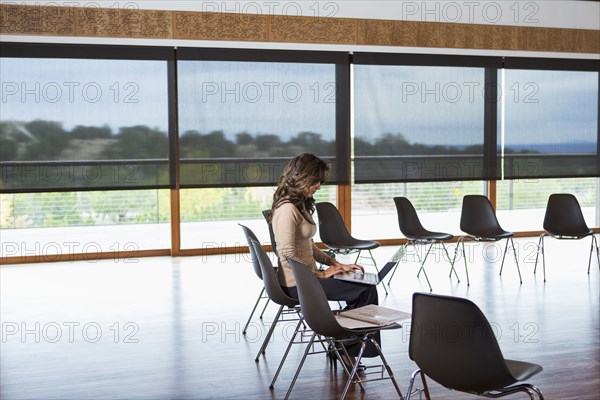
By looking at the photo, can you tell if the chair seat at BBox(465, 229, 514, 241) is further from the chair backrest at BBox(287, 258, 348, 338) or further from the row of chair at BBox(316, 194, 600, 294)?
the chair backrest at BBox(287, 258, 348, 338)

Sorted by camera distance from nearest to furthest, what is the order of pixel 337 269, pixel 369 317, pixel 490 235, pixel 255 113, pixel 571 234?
pixel 369 317
pixel 337 269
pixel 490 235
pixel 571 234
pixel 255 113

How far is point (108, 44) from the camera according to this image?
871 centimetres

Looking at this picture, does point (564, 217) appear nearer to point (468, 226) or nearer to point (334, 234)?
point (468, 226)

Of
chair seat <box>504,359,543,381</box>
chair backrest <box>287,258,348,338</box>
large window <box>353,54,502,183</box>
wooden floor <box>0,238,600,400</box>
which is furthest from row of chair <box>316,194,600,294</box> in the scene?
chair seat <box>504,359,543,381</box>

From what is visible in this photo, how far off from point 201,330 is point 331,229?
79.3 inches

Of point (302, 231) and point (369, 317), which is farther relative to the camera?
point (302, 231)

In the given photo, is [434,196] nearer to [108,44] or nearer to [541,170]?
[541,170]

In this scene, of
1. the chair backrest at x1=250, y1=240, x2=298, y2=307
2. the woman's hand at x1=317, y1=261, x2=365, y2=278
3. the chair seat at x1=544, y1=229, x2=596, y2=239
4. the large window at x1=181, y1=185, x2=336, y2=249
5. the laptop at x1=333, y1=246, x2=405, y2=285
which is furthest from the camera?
the large window at x1=181, y1=185, x2=336, y2=249

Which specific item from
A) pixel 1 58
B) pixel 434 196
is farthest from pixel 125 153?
pixel 434 196

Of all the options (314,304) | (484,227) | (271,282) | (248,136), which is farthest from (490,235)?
(314,304)

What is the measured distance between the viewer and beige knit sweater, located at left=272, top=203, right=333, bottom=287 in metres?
4.58

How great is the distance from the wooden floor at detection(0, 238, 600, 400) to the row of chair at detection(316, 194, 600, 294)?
411mm

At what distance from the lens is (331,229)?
738 centimetres

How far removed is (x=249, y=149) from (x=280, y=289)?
4.88 metres
